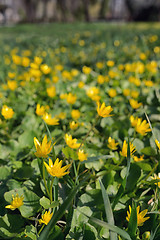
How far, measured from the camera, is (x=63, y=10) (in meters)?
25.1

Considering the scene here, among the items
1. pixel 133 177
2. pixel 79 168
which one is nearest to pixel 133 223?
pixel 133 177

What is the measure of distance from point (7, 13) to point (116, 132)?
28820mm

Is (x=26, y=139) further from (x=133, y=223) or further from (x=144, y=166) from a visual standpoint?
(x=133, y=223)

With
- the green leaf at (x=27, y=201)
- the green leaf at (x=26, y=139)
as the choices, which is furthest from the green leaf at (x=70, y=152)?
the green leaf at (x=26, y=139)

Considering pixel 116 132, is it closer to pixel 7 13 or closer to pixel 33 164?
pixel 33 164

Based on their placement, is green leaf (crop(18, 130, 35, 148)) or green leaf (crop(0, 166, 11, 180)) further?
green leaf (crop(18, 130, 35, 148))

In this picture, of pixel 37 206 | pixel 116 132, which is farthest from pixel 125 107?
pixel 37 206

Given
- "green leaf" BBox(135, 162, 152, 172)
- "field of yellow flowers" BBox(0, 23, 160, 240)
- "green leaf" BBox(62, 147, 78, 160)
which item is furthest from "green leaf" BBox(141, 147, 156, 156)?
"green leaf" BBox(62, 147, 78, 160)

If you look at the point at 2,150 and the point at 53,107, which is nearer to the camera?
the point at 2,150

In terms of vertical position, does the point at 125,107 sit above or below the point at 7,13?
above

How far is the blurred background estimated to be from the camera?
24328mm

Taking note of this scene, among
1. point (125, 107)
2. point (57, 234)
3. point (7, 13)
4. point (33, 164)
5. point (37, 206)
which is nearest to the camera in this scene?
point (57, 234)

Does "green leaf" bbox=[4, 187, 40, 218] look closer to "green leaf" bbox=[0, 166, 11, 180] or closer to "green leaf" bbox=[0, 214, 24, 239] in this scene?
"green leaf" bbox=[0, 214, 24, 239]

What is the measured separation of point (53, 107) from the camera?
194 cm
